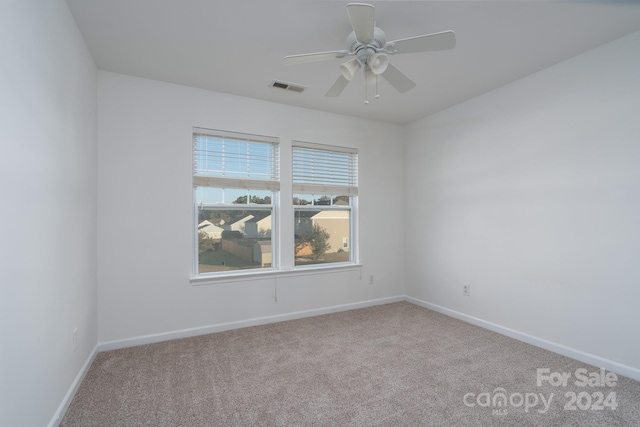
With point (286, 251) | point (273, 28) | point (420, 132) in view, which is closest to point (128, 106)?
point (273, 28)

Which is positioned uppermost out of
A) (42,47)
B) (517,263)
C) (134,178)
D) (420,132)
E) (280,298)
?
(420,132)

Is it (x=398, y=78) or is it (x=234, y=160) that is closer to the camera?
(x=398, y=78)

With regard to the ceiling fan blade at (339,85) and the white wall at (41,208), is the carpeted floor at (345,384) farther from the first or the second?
Result: the ceiling fan blade at (339,85)

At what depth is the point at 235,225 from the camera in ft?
11.9

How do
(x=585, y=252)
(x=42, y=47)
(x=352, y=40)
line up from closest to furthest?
(x=42, y=47) → (x=352, y=40) → (x=585, y=252)

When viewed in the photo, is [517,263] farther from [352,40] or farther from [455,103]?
[352,40]

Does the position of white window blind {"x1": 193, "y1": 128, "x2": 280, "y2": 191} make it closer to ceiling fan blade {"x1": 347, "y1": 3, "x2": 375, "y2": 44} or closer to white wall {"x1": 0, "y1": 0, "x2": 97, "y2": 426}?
white wall {"x1": 0, "y1": 0, "x2": 97, "y2": 426}

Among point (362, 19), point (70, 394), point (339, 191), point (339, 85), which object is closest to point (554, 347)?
point (339, 191)

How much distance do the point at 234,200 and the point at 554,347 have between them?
3575mm

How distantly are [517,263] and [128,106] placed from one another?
4278 mm

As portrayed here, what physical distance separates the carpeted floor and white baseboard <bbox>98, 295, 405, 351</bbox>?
8cm

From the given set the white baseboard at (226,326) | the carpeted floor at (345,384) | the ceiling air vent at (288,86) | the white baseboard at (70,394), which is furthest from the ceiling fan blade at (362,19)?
the white baseboard at (226,326)

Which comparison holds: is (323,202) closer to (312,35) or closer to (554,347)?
(312,35)

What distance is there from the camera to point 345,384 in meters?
2.33
